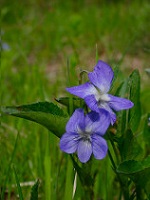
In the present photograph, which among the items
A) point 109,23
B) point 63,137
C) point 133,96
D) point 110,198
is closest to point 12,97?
point 110,198

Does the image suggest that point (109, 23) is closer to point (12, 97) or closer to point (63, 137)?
point (12, 97)

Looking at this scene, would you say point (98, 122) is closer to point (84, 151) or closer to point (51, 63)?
point (84, 151)

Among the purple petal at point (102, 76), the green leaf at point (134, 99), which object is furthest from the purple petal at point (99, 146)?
the green leaf at point (134, 99)

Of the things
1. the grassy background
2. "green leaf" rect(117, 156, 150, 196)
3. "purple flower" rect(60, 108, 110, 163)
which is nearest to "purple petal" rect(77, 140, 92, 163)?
"purple flower" rect(60, 108, 110, 163)

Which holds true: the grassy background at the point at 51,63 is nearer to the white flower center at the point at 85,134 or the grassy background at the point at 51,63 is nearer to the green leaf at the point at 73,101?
the green leaf at the point at 73,101

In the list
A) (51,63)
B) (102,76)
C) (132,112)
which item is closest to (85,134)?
(102,76)

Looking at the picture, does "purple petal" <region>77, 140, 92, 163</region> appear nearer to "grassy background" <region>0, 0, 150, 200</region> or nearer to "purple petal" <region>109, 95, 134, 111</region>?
"purple petal" <region>109, 95, 134, 111</region>
